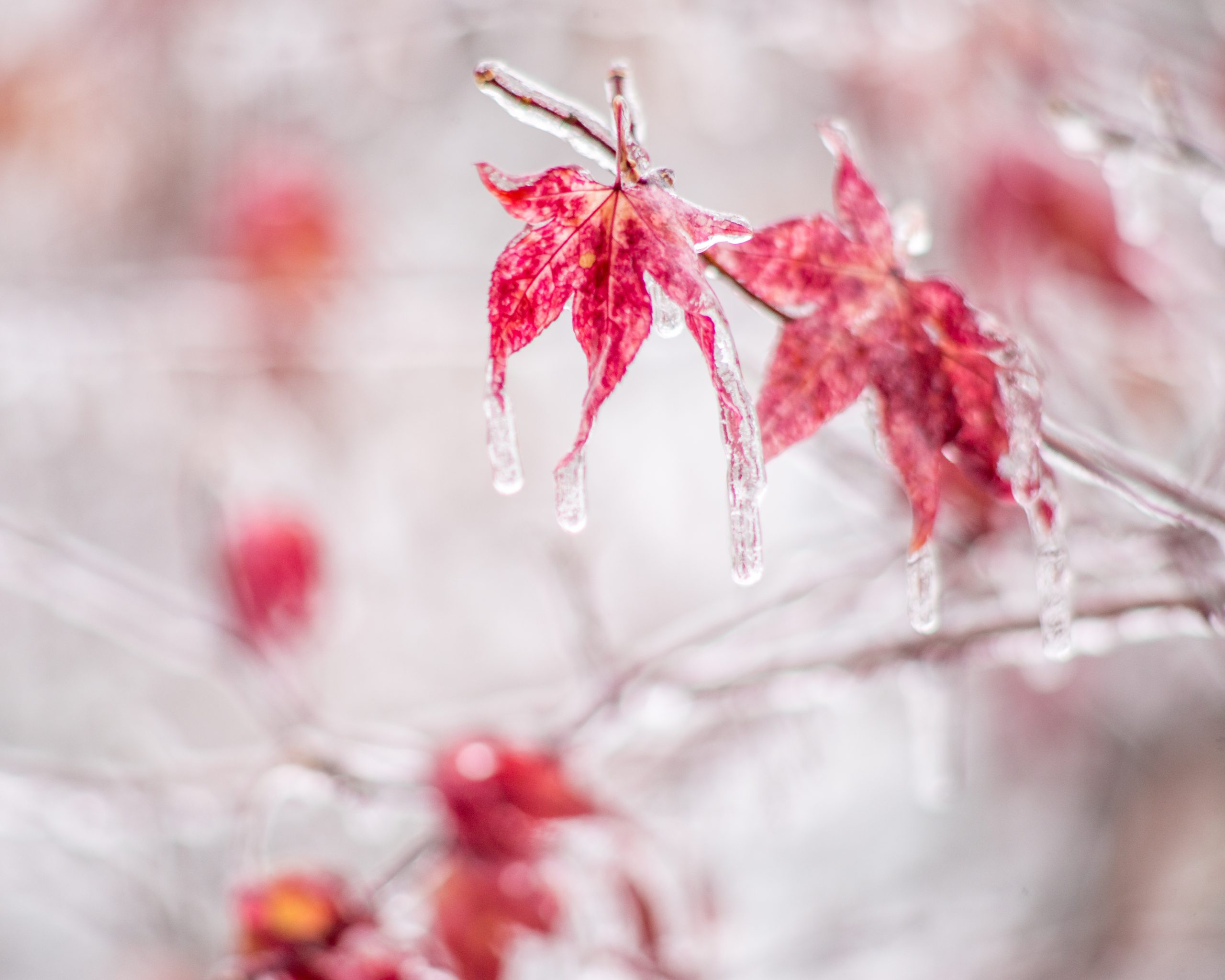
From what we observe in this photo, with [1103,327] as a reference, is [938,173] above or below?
above

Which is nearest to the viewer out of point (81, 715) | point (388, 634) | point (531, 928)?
point (531, 928)

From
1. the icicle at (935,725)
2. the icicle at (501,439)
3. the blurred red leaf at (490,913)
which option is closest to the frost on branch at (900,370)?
the icicle at (501,439)

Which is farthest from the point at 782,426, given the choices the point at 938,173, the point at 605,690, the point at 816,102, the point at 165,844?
the point at 816,102

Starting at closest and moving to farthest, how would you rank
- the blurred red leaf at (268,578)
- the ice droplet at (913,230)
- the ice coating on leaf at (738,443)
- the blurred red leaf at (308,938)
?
1. the ice coating on leaf at (738,443)
2. the ice droplet at (913,230)
3. the blurred red leaf at (308,938)
4. the blurred red leaf at (268,578)

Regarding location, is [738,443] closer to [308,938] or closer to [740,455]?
[740,455]

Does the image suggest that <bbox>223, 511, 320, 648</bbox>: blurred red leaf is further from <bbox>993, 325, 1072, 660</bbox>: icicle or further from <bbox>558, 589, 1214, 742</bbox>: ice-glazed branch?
<bbox>993, 325, 1072, 660</bbox>: icicle

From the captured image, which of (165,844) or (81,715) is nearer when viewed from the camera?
(165,844)

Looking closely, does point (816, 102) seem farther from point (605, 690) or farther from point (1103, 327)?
point (605, 690)

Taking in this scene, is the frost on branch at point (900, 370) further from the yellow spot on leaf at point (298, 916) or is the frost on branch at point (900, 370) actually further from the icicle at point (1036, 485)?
the yellow spot on leaf at point (298, 916)

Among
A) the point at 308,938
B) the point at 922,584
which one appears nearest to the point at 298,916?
the point at 308,938
